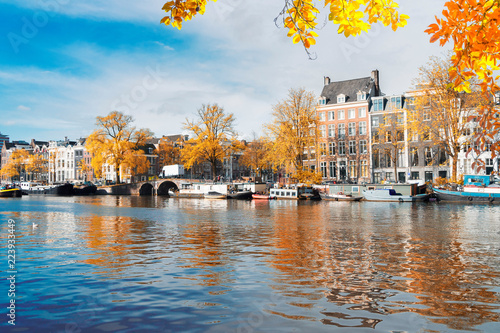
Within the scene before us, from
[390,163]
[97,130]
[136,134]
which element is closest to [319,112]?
[390,163]

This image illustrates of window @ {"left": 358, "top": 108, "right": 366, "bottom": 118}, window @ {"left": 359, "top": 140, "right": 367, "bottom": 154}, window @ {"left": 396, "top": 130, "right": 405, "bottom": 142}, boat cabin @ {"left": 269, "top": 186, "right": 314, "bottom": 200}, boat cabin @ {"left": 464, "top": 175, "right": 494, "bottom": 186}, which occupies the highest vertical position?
window @ {"left": 358, "top": 108, "right": 366, "bottom": 118}

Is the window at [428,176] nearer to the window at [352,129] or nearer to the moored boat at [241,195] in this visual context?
the window at [352,129]

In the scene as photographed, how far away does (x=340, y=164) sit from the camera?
80062 mm

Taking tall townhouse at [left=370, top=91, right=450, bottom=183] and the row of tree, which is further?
tall townhouse at [left=370, top=91, right=450, bottom=183]

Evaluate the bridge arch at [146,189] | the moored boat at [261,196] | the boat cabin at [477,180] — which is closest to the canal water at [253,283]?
the boat cabin at [477,180]

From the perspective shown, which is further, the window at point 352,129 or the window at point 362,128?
the window at point 352,129

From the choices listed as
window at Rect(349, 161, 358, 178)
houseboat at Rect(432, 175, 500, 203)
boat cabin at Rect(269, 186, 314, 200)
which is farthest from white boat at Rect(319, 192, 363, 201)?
window at Rect(349, 161, 358, 178)

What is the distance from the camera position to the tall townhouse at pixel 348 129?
7744 centimetres

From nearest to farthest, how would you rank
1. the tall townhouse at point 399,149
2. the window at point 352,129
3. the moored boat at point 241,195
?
1. the tall townhouse at point 399,149
2. the moored boat at point 241,195
3. the window at point 352,129

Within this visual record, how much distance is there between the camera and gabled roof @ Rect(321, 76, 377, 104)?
263 ft

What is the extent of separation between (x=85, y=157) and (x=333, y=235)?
5140 inches

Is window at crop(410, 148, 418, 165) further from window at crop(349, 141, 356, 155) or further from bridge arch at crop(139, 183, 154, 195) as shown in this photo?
bridge arch at crop(139, 183, 154, 195)

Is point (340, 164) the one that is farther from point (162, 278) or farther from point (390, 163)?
point (162, 278)

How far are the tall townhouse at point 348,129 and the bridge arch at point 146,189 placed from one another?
1577 inches
